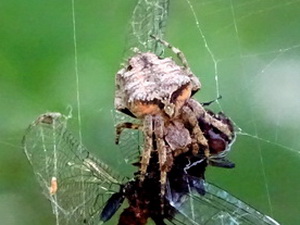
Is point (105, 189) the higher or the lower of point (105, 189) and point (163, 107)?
the lower

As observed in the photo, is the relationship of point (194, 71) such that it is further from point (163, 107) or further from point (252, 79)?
point (163, 107)

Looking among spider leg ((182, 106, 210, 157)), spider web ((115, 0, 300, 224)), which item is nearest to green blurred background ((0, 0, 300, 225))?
spider web ((115, 0, 300, 224))

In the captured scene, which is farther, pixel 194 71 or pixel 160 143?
pixel 194 71

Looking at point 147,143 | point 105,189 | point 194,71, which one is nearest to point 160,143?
point 147,143

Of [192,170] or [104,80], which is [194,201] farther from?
[104,80]

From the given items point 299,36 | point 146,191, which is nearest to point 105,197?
point 146,191

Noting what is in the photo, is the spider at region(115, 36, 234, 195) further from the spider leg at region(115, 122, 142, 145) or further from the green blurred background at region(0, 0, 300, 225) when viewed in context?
the green blurred background at region(0, 0, 300, 225)

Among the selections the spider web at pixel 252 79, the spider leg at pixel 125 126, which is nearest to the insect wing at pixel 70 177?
the spider leg at pixel 125 126
